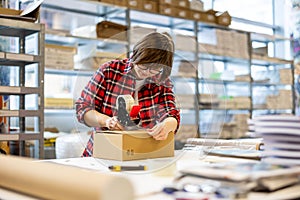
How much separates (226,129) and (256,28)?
204 cm

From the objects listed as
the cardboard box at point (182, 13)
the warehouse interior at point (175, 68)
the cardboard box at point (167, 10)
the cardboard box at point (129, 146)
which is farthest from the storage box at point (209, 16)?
the cardboard box at point (129, 146)

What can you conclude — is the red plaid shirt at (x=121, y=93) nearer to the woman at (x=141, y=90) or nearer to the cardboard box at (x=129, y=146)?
the woman at (x=141, y=90)

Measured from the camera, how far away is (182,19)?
464cm

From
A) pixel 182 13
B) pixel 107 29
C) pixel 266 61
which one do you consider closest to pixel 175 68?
pixel 107 29

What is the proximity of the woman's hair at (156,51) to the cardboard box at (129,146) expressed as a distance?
27 cm

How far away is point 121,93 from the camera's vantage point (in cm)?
163

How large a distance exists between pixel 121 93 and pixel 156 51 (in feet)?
0.81

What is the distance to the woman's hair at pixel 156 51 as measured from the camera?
150 cm

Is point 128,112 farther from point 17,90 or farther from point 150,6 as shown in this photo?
point 150,6

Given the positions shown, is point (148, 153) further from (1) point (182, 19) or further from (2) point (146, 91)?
(1) point (182, 19)

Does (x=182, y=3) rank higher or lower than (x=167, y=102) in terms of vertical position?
higher

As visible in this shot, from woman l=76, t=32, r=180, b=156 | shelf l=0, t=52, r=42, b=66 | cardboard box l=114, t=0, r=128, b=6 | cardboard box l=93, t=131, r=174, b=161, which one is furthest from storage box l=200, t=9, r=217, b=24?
cardboard box l=93, t=131, r=174, b=161

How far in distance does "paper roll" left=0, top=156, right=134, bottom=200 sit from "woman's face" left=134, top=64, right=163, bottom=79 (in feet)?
2.07

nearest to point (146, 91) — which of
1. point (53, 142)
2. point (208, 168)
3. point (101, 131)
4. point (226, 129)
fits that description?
point (101, 131)
